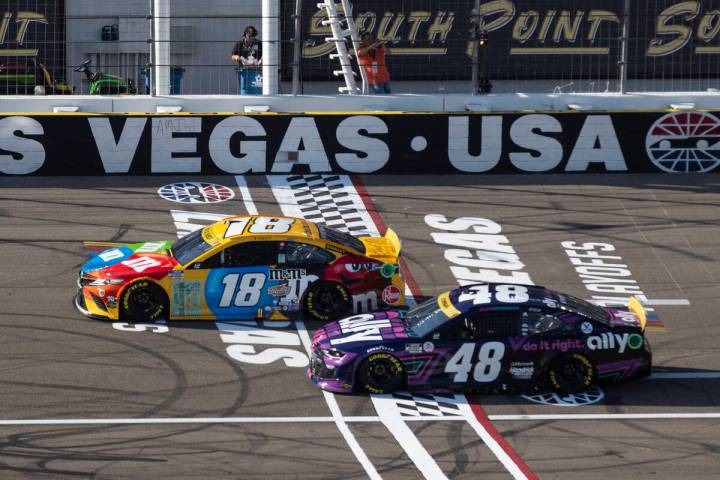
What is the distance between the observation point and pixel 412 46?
25.8 meters

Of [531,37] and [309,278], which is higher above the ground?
[531,37]

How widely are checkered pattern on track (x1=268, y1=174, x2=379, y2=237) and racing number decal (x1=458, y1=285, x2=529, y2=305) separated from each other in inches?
211

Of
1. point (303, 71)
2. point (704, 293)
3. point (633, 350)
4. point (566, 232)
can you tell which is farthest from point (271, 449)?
point (303, 71)

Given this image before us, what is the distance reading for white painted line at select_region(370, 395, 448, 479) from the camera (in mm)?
11312

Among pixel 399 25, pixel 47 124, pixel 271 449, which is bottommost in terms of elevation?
pixel 271 449

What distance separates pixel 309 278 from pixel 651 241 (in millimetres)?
6028

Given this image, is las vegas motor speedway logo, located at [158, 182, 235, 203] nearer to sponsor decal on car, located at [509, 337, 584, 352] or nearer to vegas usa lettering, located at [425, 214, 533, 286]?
vegas usa lettering, located at [425, 214, 533, 286]

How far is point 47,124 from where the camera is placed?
2131cm

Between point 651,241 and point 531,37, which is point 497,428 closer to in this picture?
point 651,241

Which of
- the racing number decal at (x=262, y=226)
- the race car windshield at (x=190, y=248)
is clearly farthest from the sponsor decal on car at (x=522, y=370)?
the race car windshield at (x=190, y=248)

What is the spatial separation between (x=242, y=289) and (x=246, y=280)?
0.41 feet

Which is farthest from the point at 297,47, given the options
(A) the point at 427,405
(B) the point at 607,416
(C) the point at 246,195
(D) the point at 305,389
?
(B) the point at 607,416

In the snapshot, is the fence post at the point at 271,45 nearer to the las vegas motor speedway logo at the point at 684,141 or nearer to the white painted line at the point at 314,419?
the las vegas motor speedway logo at the point at 684,141

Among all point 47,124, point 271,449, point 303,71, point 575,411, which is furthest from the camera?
point 303,71
